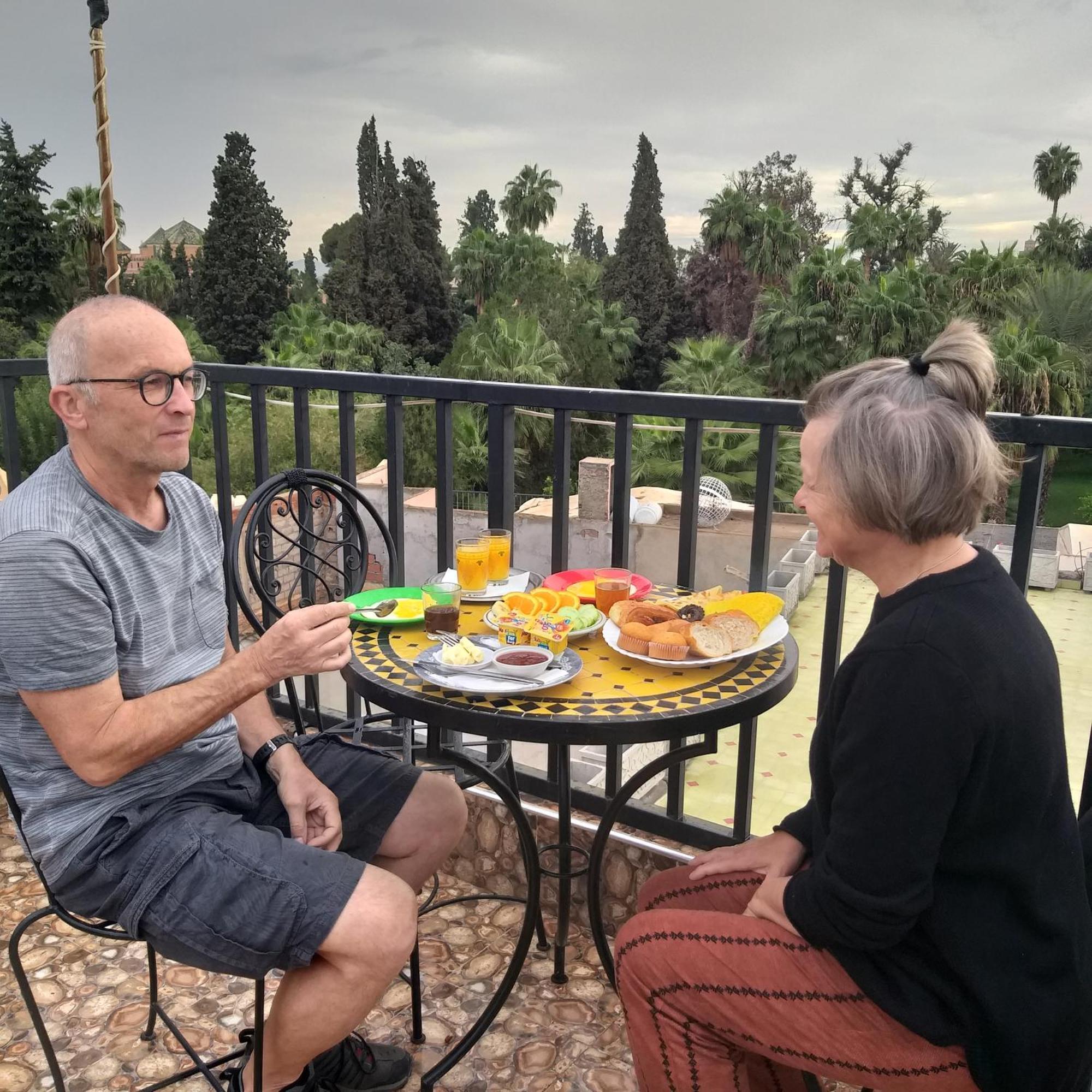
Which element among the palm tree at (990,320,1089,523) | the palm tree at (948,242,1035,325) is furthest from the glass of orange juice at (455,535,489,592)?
the palm tree at (948,242,1035,325)

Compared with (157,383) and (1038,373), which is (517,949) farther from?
(1038,373)

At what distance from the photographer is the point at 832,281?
36.8 metres

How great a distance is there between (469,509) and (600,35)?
46253 millimetres

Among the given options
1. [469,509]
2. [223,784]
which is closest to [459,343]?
[469,509]

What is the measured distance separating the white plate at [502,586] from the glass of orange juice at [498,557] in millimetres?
17

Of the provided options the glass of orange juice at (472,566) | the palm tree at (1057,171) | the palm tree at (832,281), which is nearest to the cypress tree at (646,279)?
the palm tree at (832,281)

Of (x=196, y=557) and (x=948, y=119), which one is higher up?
(x=948, y=119)

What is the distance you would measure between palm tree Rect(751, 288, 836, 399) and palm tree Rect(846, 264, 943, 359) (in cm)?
103

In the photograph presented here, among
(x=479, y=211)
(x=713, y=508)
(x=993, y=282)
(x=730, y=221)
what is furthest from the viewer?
(x=479, y=211)

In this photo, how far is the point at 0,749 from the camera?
1331mm

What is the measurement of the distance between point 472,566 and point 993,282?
138ft

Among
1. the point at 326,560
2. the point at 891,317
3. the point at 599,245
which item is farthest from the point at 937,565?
the point at 599,245

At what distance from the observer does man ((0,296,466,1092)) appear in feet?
A: 4.09

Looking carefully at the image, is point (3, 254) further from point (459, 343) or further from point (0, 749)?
point (0, 749)
